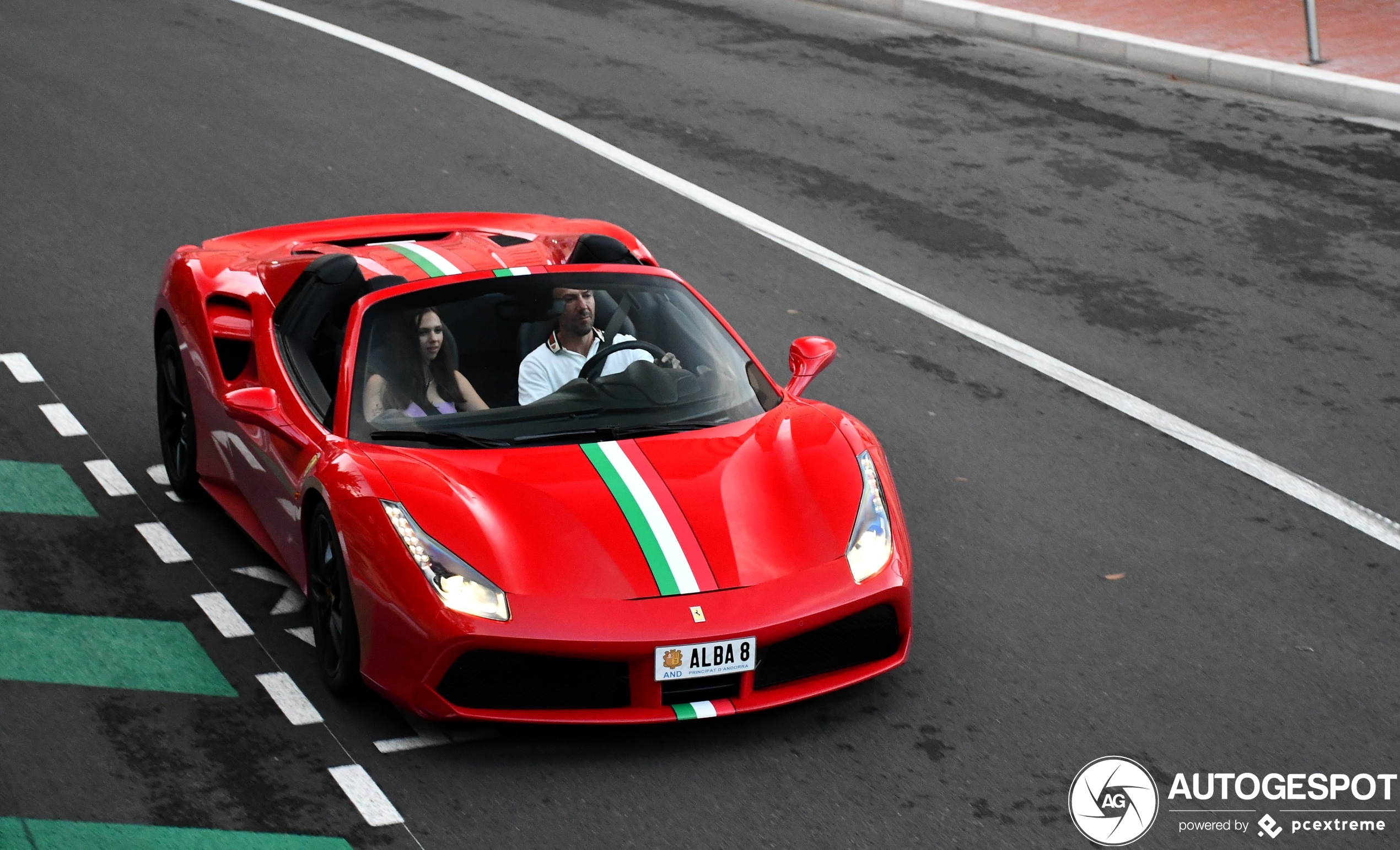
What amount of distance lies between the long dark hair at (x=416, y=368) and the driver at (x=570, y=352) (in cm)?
29

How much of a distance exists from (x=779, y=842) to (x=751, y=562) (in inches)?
38.5

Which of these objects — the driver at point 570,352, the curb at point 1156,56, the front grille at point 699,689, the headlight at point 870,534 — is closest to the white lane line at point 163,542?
the driver at point 570,352

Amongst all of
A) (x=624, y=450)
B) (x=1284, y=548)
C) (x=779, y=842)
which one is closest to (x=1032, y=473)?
(x=1284, y=548)

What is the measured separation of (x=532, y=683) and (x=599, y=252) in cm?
250

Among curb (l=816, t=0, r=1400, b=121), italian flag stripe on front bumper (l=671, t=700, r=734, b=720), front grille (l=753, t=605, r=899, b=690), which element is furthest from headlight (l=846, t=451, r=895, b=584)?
curb (l=816, t=0, r=1400, b=121)

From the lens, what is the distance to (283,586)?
270 inches

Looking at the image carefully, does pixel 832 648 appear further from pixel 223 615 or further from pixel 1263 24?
pixel 1263 24

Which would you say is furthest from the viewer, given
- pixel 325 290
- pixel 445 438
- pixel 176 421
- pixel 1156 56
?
pixel 1156 56

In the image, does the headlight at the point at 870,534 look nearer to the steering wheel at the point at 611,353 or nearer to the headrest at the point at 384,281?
the steering wheel at the point at 611,353

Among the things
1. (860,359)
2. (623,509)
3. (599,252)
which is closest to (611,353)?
(599,252)

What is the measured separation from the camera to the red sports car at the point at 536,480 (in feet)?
18.0

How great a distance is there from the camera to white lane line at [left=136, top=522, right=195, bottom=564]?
7.13 m

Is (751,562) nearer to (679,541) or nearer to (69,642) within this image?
(679,541)

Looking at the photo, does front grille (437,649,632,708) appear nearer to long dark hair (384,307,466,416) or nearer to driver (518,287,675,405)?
long dark hair (384,307,466,416)
